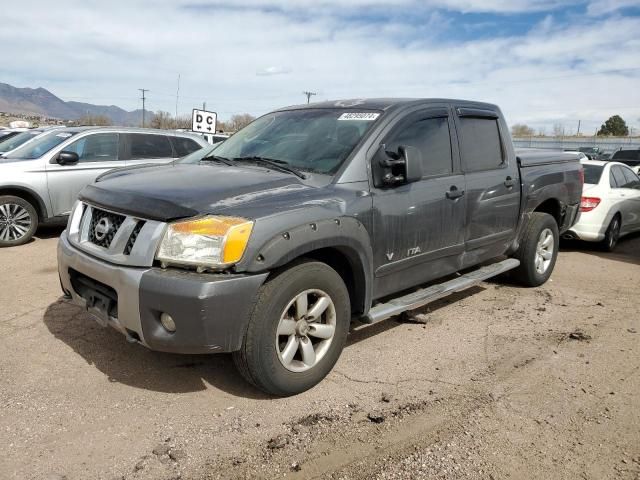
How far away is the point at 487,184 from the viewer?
15.5 feet

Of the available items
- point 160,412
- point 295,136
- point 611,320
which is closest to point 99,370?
point 160,412

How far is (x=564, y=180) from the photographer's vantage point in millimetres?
5980

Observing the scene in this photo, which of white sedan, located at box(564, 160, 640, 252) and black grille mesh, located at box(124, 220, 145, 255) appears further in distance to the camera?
white sedan, located at box(564, 160, 640, 252)

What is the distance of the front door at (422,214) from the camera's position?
3.75 metres

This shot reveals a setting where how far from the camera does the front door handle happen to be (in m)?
4.25

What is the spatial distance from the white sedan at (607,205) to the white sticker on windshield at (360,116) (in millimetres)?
5121

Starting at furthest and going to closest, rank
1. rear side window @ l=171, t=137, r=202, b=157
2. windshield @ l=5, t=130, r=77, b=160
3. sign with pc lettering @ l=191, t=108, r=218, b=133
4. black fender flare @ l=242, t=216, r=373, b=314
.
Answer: sign with pc lettering @ l=191, t=108, r=218, b=133 → rear side window @ l=171, t=137, r=202, b=157 → windshield @ l=5, t=130, r=77, b=160 → black fender flare @ l=242, t=216, r=373, b=314

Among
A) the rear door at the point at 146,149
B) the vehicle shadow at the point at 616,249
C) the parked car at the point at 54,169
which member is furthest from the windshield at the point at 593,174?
the parked car at the point at 54,169

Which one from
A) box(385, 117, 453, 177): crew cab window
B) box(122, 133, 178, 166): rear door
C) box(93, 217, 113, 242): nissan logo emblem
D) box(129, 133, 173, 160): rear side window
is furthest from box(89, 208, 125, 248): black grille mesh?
box(129, 133, 173, 160): rear side window

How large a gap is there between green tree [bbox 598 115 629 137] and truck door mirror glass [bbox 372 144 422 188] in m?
74.4

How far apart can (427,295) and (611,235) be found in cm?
546

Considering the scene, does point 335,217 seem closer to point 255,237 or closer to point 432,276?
point 255,237

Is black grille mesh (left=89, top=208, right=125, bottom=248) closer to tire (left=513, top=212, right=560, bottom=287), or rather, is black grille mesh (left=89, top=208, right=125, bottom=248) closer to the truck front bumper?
the truck front bumper

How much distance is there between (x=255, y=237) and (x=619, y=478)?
7.22ft
